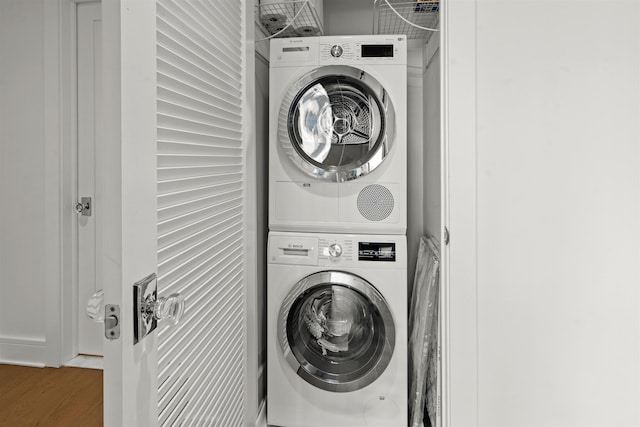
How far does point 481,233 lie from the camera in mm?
1337

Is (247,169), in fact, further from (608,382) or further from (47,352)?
(47,352)

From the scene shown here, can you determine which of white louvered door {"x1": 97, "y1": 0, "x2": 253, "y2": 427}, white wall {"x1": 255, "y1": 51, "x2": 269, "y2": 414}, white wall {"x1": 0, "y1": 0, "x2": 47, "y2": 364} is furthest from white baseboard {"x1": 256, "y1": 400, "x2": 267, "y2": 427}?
white wall {"x1": 0, "y1": 0, "x2": 47, "y2": 364}

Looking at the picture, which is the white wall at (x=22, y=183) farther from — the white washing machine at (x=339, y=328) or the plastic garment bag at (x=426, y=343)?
the plastic garment bag at (x=426, y=343)

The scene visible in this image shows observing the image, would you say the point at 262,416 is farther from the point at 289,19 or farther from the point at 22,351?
the point at 289,19

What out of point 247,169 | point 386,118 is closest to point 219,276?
point 247,169

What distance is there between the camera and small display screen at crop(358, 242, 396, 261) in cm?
182

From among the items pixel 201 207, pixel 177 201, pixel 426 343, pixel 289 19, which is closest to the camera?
pixel 177 201

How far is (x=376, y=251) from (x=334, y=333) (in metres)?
0.41

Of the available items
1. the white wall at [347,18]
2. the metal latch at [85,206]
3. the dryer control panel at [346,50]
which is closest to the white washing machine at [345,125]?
the dryer control panel at [346,50]

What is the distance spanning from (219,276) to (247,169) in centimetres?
45

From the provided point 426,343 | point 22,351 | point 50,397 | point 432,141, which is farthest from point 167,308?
point 22,351

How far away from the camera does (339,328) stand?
73.1 inches

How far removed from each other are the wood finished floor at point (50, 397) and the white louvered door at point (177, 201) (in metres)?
0.99

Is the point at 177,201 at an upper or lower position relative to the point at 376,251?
upper
